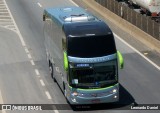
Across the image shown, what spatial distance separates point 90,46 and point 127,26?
1865 centimetres

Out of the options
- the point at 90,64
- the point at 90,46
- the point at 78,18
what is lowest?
the point at 90,64

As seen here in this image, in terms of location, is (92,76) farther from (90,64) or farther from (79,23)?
(79,23)

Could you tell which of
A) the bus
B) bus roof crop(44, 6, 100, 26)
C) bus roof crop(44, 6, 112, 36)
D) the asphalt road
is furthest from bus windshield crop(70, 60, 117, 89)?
bus roof crop(44, 6, 100, 26)

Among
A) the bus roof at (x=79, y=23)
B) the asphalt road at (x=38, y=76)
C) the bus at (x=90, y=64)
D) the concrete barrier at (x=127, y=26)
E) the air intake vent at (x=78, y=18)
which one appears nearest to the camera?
the bus at (x=90, y=64)

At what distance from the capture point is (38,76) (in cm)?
3144

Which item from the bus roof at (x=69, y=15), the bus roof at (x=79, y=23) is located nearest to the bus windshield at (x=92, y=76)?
the bus roof at (x=79, y=23)

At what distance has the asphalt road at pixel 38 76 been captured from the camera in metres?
27.3

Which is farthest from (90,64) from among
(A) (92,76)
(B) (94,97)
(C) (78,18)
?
(C) (78,18)

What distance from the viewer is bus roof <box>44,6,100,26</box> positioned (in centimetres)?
2700

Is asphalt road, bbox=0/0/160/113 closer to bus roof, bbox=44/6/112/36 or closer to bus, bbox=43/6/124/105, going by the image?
bus, bbox=43/6/124/105

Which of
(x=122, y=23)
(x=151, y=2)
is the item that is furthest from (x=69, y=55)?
(x=151, y=2)

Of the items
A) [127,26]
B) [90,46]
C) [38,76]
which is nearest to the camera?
[90,46]

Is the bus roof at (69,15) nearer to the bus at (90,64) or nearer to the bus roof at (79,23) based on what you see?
the bus roof at (79,23)

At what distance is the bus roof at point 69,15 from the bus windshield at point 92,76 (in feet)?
10.3
